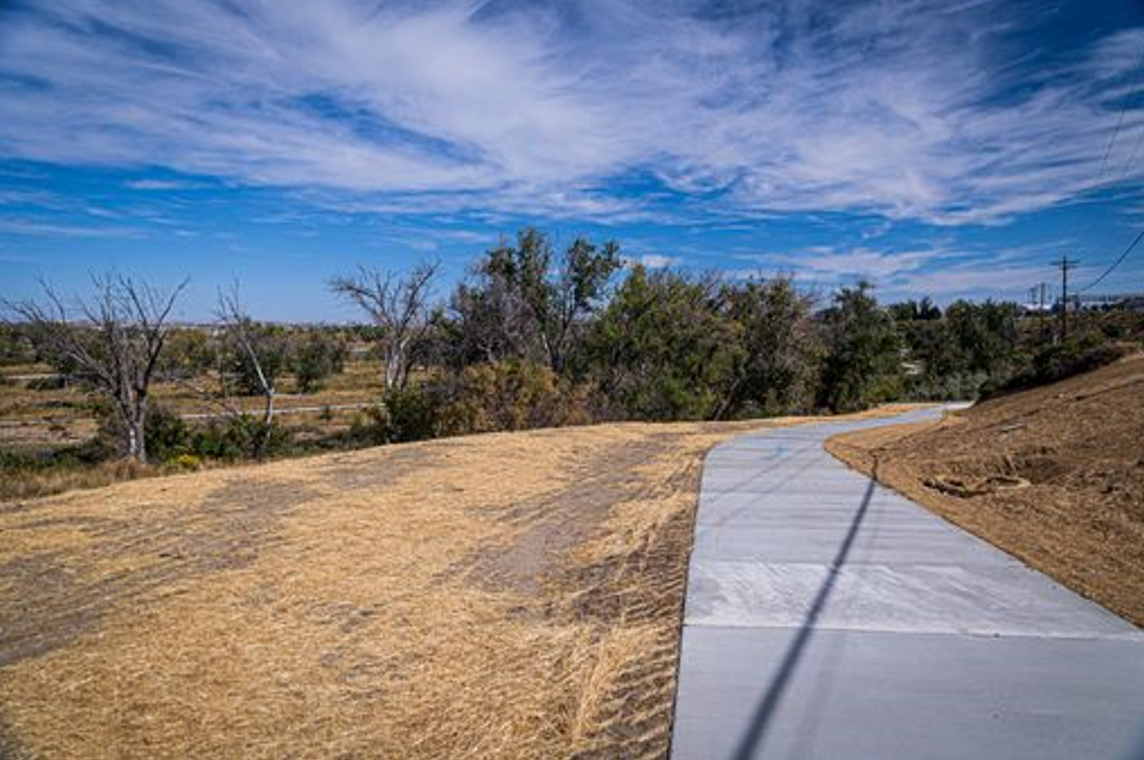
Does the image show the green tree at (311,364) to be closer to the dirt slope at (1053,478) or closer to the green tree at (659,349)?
the green tree at (659,349)

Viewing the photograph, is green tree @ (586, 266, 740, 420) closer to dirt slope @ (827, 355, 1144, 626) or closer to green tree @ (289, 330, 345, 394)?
dirt slope @ (827, 355, 1144, 626)

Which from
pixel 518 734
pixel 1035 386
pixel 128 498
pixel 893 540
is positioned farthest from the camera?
pixel 1035 386

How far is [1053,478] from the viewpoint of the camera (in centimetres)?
787

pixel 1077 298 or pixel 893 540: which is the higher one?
pixel 1077 298

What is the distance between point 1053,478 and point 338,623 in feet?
26.0

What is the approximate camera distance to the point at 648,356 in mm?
22859

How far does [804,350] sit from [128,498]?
23449 millimetres

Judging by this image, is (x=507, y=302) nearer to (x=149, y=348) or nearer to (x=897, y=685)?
(x=149, y=348)

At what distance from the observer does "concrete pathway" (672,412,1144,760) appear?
2.89 m

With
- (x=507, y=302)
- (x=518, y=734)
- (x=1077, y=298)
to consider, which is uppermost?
(x=1077, y=298)

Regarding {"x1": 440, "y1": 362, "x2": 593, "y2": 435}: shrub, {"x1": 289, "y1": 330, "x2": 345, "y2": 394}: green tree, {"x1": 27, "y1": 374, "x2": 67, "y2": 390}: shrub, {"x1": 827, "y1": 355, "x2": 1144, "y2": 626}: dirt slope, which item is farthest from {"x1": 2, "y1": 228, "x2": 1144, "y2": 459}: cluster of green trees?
{"x1": 27, "y1": 374, "x2": 67, "y2": 390}: shrub

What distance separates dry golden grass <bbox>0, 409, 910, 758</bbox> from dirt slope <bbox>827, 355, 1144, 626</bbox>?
2899 mm

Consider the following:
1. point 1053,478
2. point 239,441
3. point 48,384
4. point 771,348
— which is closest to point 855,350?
point 771,348

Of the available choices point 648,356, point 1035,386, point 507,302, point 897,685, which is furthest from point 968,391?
point 897,685
